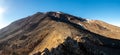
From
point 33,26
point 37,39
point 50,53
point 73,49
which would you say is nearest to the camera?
point 50,53

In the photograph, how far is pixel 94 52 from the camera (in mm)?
118500

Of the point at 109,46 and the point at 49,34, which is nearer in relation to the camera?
the point at 49,34

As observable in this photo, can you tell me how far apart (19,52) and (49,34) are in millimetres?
22866

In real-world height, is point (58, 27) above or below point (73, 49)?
above

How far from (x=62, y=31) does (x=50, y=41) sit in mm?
16262

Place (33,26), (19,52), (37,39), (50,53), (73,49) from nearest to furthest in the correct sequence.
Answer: (50,53) → (73,49) → (19,52) → (37,39) → (33,26)

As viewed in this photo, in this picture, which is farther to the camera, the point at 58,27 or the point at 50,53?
the point at 58,27

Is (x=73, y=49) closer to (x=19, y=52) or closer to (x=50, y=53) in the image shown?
(x=50, y=53)

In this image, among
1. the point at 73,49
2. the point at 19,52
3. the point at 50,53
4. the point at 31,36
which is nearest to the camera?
the point at 50,53

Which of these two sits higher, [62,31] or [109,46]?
[62,31]

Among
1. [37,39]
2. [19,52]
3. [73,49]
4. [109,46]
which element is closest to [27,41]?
[37,39]

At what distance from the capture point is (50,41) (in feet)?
421

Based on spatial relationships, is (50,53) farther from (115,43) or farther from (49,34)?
(115,43)

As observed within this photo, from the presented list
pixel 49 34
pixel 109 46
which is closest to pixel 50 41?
pixel 49 34
